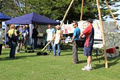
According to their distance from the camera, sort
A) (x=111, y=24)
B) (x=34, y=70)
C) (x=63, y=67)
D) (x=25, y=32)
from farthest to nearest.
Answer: (x=25, y=32), (x=111, y=24), (x=63, y=67), (x=34, y=70)

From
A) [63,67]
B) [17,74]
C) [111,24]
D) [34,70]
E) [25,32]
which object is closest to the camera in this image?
[17,74]

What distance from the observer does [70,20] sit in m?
26.6

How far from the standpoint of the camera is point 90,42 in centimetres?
917

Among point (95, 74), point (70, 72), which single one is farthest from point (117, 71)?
point (70, 72)

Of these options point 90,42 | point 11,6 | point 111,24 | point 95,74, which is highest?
Result: point 11,6

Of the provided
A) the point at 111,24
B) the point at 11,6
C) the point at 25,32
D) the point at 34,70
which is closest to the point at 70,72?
the point at 34,70

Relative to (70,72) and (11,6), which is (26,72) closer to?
(70,72)

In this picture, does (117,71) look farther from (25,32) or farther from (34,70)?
(25,32)

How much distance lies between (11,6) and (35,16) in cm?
2736

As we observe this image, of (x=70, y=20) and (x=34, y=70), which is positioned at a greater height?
(x=70, y=20)

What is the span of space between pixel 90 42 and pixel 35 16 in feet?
28.8

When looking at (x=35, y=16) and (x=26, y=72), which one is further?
(x=35, y=16)

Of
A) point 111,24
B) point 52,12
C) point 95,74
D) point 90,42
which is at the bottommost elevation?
point 95,74

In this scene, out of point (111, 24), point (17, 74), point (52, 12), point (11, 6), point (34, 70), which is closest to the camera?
point (17, 74)
